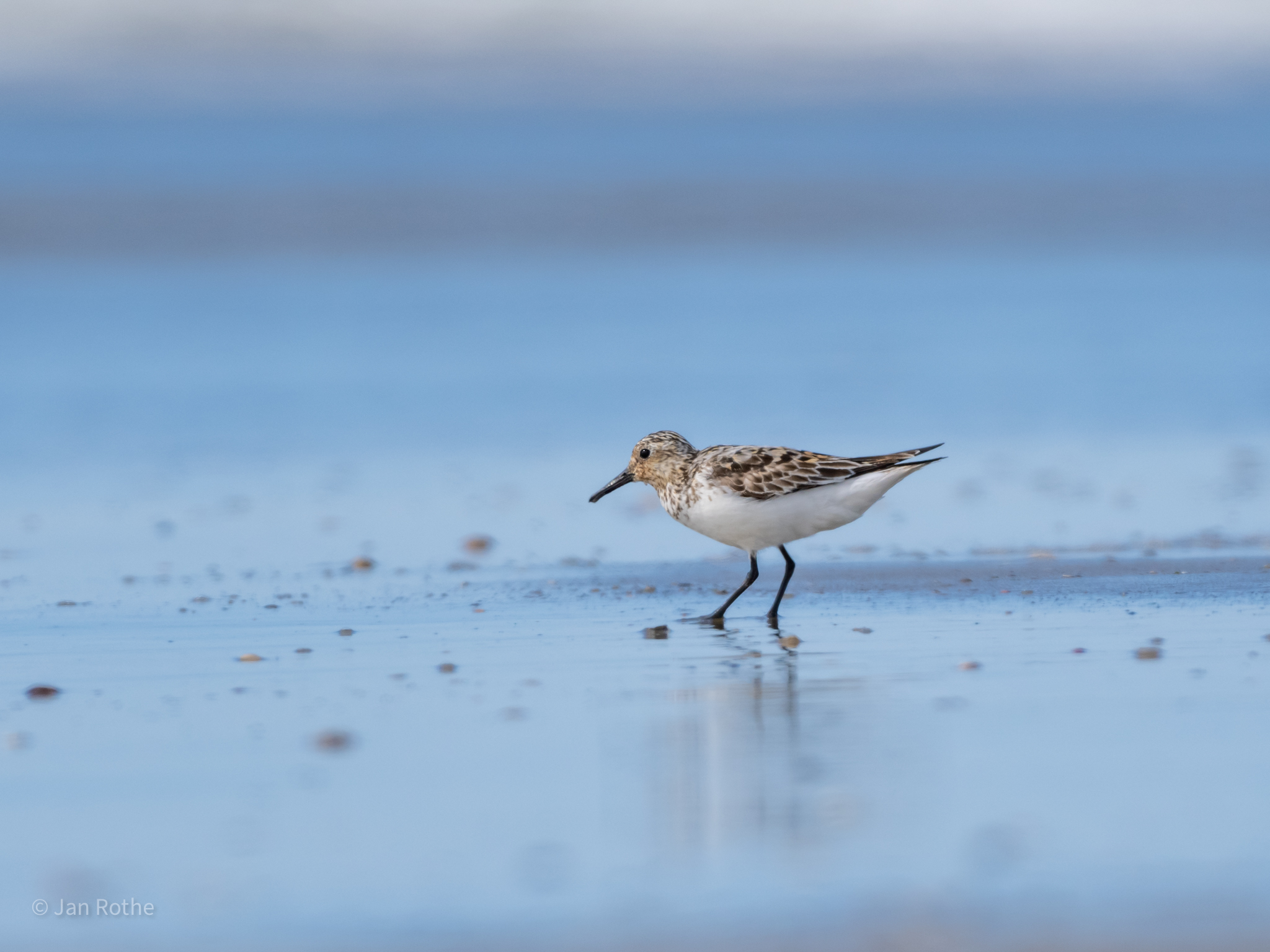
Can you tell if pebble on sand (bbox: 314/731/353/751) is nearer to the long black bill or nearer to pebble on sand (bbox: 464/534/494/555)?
the long black bill

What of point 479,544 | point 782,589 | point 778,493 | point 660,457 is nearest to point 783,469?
point 778,493

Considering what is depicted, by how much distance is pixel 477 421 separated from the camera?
12781 millimetres

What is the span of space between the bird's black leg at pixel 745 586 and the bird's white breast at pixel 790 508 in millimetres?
174

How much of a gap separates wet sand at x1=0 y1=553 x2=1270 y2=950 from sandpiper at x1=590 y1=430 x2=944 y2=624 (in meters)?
0.35

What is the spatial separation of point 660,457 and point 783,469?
0.81 meters

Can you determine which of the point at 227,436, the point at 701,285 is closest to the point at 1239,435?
the point at 227,436

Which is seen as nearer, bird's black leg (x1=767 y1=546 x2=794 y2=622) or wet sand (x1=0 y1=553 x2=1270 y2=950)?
wet sand (x1=0 y1=553 x2=1270 y2=950)

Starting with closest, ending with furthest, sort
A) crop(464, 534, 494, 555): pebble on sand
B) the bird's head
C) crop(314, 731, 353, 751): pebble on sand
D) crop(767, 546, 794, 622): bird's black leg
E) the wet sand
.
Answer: the wet sand, crop(314, 731, 353, 751): pebble on sand, crop(767, 546, 794, 622): bird's black leg, the bird's head, crop(464, 534, 494, 555): pebble on sand

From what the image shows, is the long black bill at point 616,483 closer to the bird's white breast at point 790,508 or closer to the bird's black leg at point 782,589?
the bird's white breast at point 790,508

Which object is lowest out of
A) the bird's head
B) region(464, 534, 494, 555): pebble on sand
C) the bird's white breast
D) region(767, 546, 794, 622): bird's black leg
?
region(767, 546, 794, 622): bird's black leg

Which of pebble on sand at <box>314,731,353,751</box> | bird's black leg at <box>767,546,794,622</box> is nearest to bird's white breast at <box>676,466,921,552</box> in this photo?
bird's black leg at <box>767,546,794,622</box>

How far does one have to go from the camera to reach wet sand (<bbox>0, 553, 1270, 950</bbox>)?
3.65 metres

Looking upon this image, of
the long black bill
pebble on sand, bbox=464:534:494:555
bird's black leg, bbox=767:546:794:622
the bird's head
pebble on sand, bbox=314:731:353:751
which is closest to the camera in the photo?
pebble on sand, bbox=314:731:353:751

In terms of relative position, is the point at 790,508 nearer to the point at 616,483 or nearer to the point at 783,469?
the point at 783,469
